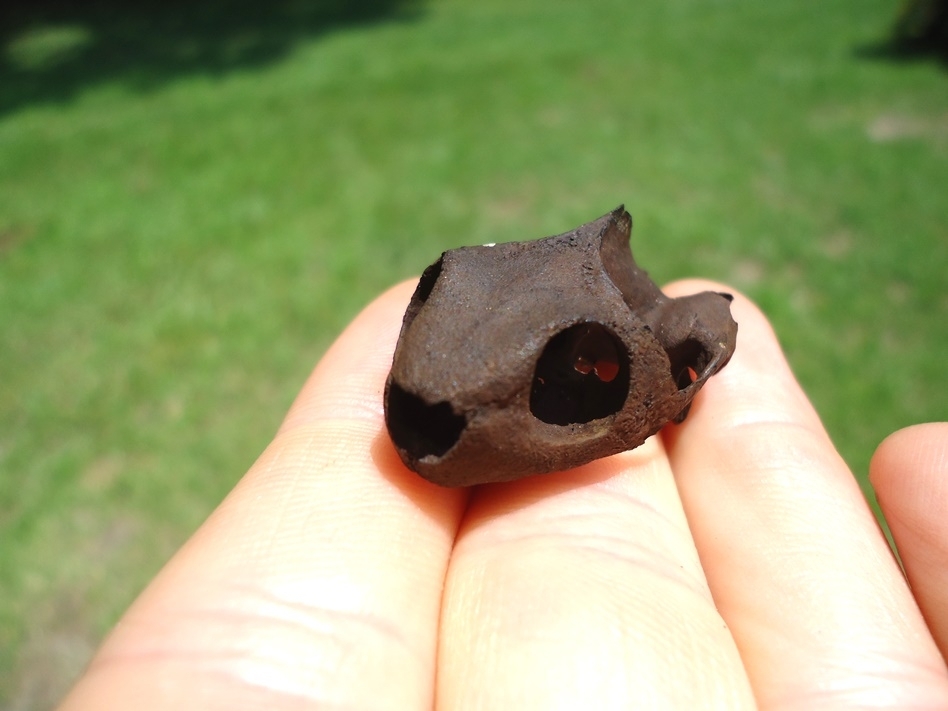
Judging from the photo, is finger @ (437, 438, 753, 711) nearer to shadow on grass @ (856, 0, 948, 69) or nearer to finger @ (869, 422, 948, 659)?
finger @ (869, 422, 948, 659)

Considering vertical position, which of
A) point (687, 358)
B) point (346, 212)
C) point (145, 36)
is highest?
point (687, 358)

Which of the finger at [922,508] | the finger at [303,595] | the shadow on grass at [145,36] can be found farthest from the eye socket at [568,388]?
the shadow on grass at [145,36]

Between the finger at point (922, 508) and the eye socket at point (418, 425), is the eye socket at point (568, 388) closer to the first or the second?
the eye socket at point (418, 425)

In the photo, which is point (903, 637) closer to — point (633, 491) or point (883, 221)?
point (633, 491)

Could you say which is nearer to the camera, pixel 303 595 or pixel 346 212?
pixel 303 595

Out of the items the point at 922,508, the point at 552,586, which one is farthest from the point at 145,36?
the point at 922,508

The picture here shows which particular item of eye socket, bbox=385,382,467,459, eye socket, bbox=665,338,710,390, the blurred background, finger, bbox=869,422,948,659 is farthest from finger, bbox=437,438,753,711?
the blurred background

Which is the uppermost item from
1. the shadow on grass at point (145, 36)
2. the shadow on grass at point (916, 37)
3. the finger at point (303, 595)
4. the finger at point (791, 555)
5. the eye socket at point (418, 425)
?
the eye socket at point (418, 425)

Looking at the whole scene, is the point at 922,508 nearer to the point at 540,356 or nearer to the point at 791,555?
the point at 791,555
